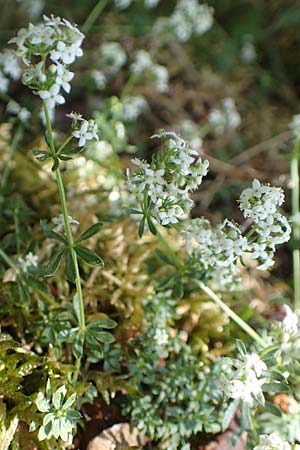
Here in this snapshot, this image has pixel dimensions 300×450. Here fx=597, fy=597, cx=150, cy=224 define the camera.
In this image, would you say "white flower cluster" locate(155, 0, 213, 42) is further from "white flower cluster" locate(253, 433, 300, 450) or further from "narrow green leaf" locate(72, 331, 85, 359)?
"white flower cluster" locate(253, 433, 300, 450)

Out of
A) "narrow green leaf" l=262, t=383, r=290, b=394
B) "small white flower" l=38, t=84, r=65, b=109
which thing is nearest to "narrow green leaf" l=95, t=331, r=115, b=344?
"narrow green leaf" l=262, t=383, r=290, b=394

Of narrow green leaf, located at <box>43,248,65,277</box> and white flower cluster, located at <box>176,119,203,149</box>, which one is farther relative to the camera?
white flower cluster, located at <box>176,119,203,149</box>

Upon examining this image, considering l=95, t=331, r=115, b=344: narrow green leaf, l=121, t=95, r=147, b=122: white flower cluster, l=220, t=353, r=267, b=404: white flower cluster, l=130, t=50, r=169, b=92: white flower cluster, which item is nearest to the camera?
l=220, t=353, r=267, b=404: white flower cluster

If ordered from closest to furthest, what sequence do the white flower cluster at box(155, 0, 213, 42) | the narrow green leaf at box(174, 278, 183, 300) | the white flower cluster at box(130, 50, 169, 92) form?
the narrow green leaf at box(174, 278, 183, 300) < the white flower cluster at box(130, 50, 169, 92) < the white flower cluster at box(155, 0, 213, 42)

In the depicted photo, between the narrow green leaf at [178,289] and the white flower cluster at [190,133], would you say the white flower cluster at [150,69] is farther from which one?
the narrow green leaf at [178,289]

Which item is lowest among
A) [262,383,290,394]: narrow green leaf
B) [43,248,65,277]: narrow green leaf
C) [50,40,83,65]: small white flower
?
[262,383,290,394]: narrow green leaf

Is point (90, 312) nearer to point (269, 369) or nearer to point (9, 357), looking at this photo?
point (9, 357)

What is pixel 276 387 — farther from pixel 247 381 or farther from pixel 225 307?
pixel 225 307
